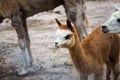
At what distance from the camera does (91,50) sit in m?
5.01

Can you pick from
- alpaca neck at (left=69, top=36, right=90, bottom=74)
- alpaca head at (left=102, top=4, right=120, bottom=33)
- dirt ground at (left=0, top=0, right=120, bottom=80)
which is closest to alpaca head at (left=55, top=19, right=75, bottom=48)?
alpaca neck at (left=69, top=36, right=90, bottom=74)

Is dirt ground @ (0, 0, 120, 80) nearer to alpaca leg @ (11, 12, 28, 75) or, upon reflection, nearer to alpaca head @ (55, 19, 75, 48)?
alpaca leg @ (11, 12, 28, 75)

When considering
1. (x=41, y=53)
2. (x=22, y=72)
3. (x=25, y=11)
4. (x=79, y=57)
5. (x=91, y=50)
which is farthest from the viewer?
(x=41, y=53)

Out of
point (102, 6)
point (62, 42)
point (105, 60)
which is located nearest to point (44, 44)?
point (105, 60)

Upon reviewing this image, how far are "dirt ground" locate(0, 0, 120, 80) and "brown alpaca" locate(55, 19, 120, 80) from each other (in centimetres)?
83

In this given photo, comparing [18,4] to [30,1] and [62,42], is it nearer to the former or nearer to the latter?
[30,1]

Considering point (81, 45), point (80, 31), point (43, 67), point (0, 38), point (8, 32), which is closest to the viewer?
point (81, 45)

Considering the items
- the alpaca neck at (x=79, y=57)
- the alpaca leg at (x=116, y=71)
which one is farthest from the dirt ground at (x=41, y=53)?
the alpaca neck at (x=79, y=57)

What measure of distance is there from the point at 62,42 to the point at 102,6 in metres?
8.49

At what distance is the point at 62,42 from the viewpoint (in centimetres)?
442

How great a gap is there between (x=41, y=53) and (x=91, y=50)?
288 cm

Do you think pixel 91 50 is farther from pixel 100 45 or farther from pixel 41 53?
pixel 41 53

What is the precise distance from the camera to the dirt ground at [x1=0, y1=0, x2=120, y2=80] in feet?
21.3

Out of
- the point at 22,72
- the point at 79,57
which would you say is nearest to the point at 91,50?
the point at 79,57
